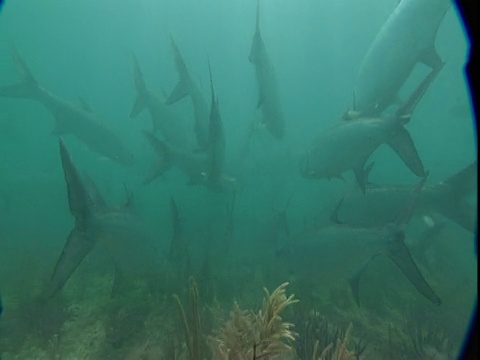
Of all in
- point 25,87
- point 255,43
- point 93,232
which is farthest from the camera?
point 25,87

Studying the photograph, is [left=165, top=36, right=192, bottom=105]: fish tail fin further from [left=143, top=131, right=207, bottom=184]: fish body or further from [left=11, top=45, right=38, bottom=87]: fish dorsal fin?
[left=11, top=45, right=38, bottom=87]: fish dorsal fin

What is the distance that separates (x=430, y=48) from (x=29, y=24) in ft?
202

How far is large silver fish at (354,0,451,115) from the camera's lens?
6328 mm

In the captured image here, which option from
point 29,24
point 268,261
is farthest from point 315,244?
point 29,24

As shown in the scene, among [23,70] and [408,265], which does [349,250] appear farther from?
[23,70]

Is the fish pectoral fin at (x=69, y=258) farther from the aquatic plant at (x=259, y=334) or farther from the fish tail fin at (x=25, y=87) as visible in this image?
the fish tail fin at (x=25, y=87)

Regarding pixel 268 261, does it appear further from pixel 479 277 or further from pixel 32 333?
pixel 479 277

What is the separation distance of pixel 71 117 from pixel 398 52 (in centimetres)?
779

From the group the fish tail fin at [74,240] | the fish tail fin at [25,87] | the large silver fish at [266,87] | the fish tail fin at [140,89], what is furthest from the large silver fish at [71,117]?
the fish tail fin at [74,240]

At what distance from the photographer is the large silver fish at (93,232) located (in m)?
5.30

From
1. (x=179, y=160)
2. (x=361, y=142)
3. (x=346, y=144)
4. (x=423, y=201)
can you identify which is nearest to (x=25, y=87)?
(x=179, y=160)

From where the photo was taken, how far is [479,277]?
90 cm

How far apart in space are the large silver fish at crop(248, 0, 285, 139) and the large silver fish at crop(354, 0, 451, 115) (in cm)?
180

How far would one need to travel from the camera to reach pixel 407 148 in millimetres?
6586
